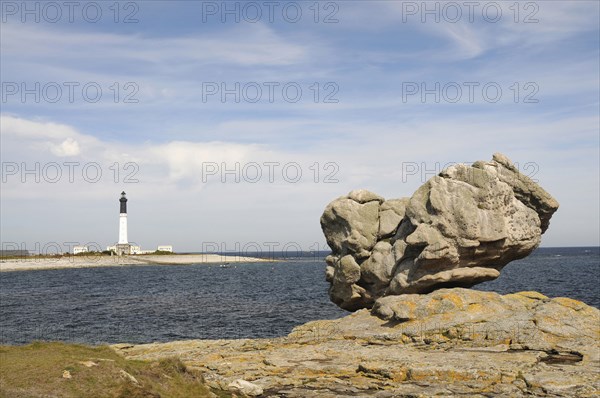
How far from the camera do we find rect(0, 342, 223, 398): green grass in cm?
1714

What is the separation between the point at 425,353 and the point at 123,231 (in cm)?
17186

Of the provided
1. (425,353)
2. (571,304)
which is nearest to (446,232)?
(571,304)

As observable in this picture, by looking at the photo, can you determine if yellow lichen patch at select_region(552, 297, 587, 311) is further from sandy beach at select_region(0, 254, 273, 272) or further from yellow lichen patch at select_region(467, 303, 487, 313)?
sandy beach at select_region(0, 254, 273, 272)

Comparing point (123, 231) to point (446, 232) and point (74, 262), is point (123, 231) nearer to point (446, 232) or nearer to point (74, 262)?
point (74, 262)

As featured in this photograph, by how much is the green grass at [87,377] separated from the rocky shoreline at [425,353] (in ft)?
7.63

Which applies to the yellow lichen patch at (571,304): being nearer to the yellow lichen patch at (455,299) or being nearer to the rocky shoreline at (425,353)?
the rocky shoreline at (425,353)

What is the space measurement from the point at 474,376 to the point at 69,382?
49.9ft

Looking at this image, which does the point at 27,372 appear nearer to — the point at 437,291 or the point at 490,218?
the point at 437,291

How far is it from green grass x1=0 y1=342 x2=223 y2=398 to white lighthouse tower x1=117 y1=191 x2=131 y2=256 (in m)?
165

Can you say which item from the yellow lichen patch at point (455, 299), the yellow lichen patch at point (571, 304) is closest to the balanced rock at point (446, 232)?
the yellow lichen patch at point (455, 299)

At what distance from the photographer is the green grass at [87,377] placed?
17.1m

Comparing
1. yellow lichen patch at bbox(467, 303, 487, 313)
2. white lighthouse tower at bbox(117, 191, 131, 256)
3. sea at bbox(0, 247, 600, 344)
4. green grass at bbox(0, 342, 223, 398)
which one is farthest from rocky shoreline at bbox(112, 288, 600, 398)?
white lighthouse tower at bbox(117, 191, 131, 256)

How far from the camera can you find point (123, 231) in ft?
607

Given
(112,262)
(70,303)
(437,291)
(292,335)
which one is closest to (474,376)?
(437,291)
